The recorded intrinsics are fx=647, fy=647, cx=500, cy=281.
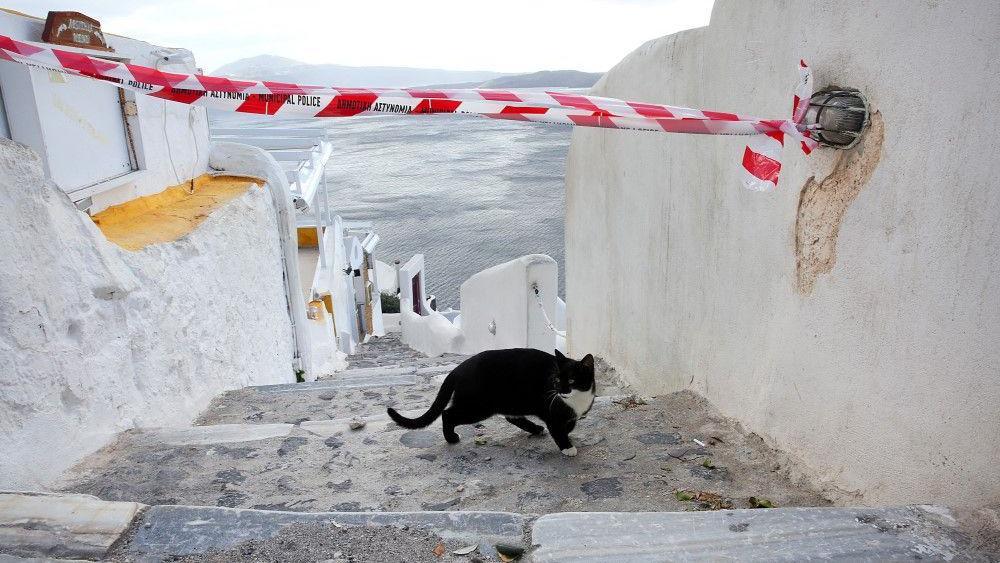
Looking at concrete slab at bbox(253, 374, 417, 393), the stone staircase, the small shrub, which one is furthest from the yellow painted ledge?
the small shrub

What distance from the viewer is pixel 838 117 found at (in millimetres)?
2342

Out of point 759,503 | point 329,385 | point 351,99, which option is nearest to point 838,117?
point 759,503

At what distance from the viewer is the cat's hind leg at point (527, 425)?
3633 millimetres

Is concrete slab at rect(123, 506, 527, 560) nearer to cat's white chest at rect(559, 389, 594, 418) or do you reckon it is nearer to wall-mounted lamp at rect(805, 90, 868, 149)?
cat's white chest at rect(559, 389, 594, 418)

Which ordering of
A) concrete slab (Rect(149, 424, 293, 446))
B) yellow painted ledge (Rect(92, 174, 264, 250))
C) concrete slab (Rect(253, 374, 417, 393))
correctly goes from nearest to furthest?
1. concrete slab (Rect(149, 424, 293, 446))
2. yellow painted ledge (Rect(92, 174, 264, 250))
3. concrete slab (Rect(253, 374, 417, 393))

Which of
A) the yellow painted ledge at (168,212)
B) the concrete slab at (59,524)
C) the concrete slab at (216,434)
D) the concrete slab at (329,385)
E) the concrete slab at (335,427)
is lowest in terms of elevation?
the concrete slab at (329,385)

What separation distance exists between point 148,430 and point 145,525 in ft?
5.33

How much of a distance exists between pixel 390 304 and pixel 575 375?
2677 centimetres

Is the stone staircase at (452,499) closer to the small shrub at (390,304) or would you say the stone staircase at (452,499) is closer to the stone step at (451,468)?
the stone step at (451,468)

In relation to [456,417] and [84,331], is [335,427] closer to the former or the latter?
[456,417]

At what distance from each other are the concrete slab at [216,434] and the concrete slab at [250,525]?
1.31m

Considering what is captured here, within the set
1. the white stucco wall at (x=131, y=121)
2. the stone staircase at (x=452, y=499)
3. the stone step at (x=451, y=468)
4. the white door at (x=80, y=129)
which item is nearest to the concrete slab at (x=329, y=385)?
the stone staircase at (x=452, y=499)

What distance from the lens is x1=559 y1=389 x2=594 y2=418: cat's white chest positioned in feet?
10.9

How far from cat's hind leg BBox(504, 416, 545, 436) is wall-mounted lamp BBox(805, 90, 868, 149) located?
6.75 ft
